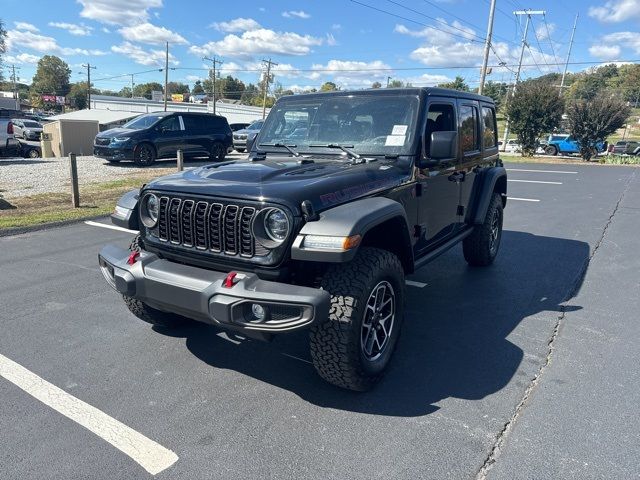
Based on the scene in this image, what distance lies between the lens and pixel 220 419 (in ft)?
8.92

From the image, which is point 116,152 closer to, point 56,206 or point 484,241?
point 56,206

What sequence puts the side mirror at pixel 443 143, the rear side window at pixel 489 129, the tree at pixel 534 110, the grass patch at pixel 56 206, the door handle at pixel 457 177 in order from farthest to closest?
the tree at pixel 534 110
the grass patch at pixel 56 206
the rear side window at pixel 489 129
the door handle at pixel 457 177
the side mirror at pixel 443 143

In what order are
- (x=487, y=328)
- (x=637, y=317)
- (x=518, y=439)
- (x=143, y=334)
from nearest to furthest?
(x=518, y=439)
(x=143, y=334)
(x=487, y=328)
(x=637, y=317)

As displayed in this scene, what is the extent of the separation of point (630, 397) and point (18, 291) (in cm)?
520

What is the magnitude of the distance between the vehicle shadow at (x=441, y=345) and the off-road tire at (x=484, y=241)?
0.51 feet

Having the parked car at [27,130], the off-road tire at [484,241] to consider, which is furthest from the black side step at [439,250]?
the parked car at [27,130]

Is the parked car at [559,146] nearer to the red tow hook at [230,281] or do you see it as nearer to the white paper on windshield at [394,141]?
the white paper on windshield at [394,141]

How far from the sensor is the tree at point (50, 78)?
10662 cm

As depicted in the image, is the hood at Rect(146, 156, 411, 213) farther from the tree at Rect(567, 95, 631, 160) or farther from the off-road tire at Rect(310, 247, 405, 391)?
the tree at Rect(567, 95, 631, 160)

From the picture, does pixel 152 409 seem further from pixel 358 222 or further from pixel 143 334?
pixel 358 222

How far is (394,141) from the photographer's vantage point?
3.77 metres

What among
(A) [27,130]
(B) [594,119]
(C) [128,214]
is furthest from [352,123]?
(A) [27,130]

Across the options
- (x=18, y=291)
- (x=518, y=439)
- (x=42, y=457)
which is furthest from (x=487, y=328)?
(x=18, y=291)

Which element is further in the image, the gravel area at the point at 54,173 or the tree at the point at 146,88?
the tree at the point at 146,88
